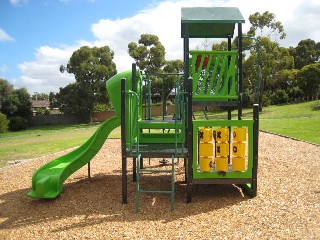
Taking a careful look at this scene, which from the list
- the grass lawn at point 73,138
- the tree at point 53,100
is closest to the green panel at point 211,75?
the grass lawn at point 73,138

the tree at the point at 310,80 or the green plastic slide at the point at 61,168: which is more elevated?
the tree at the point at 310,80

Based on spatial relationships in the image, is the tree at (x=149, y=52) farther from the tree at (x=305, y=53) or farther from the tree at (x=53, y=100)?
the tree at (x=305, y=53)

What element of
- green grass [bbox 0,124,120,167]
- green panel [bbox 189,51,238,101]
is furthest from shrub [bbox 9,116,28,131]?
green panel [bbox 189,51,238,101]

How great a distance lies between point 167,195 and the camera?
7066mm

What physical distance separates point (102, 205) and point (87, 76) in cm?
3827

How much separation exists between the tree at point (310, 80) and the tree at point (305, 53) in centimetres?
1240

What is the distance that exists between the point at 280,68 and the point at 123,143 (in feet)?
109

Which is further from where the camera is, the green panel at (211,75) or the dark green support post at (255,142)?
the green panel at (211,75)

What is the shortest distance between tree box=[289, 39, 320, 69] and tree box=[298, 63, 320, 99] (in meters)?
12.4

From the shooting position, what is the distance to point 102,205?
6.37 metres

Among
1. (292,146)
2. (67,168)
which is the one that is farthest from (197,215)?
(292,146)

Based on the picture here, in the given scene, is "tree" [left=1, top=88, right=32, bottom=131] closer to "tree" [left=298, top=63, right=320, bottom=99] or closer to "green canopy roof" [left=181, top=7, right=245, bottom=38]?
"tree" [left=298, top=63, right=320, bottom=99]

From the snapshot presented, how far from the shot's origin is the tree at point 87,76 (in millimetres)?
Answer: 42469

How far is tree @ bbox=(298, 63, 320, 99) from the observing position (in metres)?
39.6
